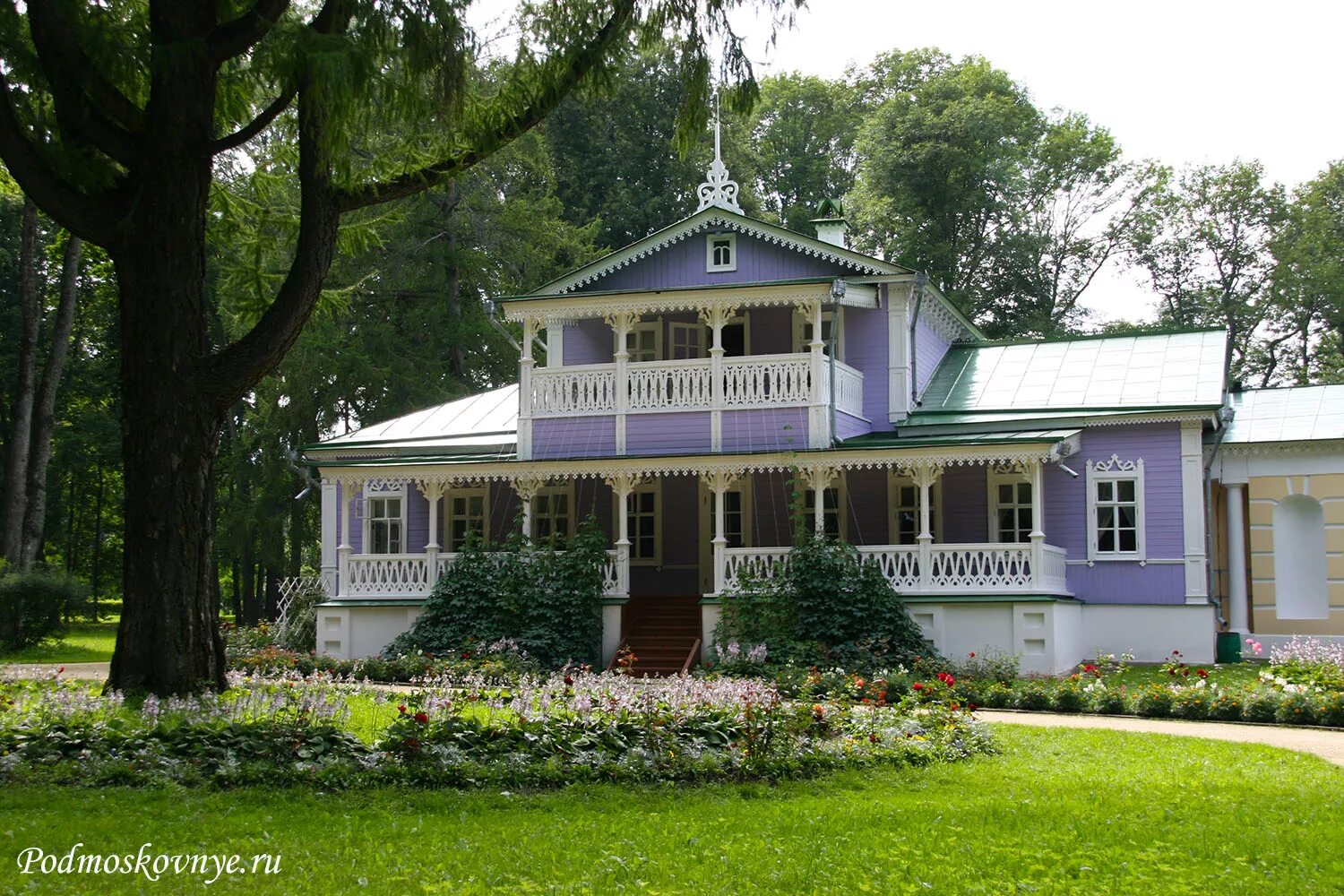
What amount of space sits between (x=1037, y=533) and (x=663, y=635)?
19.5 ft

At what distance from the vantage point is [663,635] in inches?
862

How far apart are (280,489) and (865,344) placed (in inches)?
713

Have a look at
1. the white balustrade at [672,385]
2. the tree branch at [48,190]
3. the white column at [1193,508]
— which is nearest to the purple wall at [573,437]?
the white balustrade at [672,385]

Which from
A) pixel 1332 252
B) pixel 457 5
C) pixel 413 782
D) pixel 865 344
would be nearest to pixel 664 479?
pixel 865 344

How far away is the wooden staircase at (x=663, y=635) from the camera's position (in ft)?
67.5

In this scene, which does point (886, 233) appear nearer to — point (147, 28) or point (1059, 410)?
point (1059, 410)

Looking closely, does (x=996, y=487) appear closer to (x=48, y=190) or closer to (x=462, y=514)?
(x=462, y=514)

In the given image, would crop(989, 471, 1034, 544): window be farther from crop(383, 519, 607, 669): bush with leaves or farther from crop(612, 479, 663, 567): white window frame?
crop(383, 519, 607, 669): bush with leaves

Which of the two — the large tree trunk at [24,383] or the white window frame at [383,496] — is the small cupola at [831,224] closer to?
the white window frame at [383,496]

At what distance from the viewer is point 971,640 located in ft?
66.7

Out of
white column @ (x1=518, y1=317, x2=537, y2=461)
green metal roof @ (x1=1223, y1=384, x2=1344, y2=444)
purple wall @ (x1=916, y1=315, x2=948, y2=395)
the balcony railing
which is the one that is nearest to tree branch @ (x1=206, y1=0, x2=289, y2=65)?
white column @ (x1=518, y1=317, x2=537, y2=461)

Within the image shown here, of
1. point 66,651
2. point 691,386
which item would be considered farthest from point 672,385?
point 66,651

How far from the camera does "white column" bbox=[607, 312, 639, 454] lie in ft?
74.0

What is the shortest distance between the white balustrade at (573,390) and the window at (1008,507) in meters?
6.42
